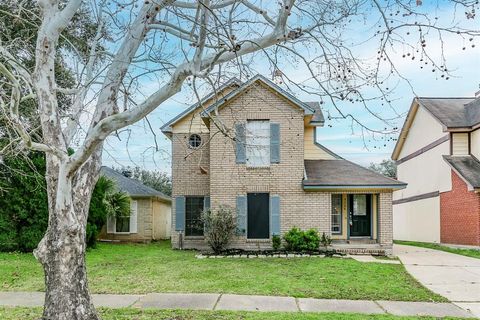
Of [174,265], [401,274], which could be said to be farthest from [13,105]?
[401,274]

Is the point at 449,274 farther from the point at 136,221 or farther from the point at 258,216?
the point at 136,221

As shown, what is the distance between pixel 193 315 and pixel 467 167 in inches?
643

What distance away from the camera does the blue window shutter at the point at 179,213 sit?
1789 cm

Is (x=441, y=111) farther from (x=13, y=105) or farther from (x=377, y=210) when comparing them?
(x=13, y=105)

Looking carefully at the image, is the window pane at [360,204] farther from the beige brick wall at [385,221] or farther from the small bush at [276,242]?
the small bush at [276,242]

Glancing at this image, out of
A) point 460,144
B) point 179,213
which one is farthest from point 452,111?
point 179,213

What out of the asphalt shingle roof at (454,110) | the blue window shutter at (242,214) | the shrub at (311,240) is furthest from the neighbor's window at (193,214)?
the asphalt shingle roof at (454,110)

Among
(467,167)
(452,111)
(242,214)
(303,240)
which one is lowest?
(303,240)

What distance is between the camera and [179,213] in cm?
1800

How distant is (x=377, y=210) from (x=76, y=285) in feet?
43.2

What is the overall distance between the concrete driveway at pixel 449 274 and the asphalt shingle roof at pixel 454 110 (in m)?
6.48

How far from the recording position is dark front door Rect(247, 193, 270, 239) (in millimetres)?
A: 16469

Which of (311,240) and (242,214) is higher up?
(242,214)

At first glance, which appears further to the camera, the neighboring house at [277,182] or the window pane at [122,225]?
the window pane at [122,225]
